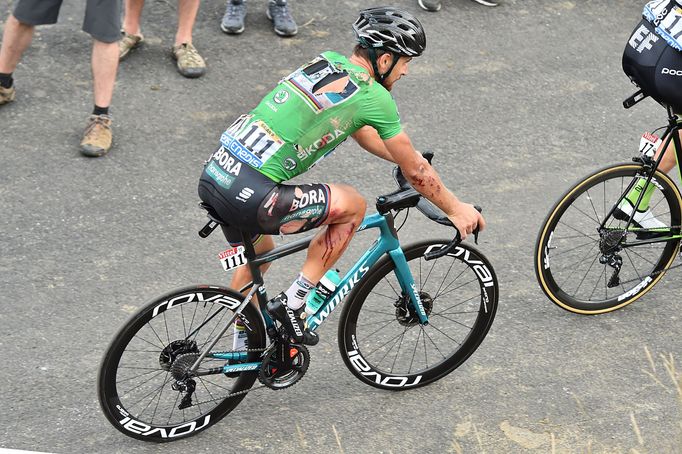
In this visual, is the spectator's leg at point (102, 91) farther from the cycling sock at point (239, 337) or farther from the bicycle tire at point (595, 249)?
the bicycle tire at point (595, 249)

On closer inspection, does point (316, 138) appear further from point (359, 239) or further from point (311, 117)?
point (359, 239)

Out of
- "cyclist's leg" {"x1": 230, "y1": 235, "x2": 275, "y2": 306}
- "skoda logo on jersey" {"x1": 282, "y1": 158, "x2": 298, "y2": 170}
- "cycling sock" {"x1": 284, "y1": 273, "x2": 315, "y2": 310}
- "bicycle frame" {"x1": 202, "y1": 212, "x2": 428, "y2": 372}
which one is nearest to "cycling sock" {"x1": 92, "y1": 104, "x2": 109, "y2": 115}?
"cyclist's leg" {"x1": 230, "y1": 235, "x2": 275, "y2": 306}

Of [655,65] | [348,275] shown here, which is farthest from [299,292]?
[655,65]

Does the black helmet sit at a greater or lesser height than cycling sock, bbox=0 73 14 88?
greater

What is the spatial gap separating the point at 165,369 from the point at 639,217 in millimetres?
2955

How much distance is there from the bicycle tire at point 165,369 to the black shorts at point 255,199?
37 centimetres

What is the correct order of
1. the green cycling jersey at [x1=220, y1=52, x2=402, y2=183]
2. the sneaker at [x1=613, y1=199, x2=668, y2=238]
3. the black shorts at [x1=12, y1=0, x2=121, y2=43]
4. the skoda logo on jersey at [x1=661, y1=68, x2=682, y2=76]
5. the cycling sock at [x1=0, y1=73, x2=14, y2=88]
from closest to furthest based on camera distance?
the green cycling jersey at [x1=220, y1=52, x2=402, y2=183] < the skoda logo on jersey at [x1=661, y1=68, x2=682, y2=76] < the sneaker at [x1=613, y1=199, x2=668, y2=238] < the black shorts at [x1=12, y1=0, x2=121, y2=43] < the cycling sock at [x1=0, y1=73, x2=14, y2=88]

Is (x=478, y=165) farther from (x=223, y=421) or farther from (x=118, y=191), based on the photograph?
(x=223, y=421)

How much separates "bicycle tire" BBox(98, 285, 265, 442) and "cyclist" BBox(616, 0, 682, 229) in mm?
2537

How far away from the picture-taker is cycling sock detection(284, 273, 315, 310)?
16.7 ft

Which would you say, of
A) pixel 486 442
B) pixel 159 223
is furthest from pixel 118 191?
pixel 486 442

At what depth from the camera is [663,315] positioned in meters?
6.42

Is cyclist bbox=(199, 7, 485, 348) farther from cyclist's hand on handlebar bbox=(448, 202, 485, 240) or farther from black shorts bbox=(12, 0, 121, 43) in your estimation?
black shorts bbox=(12, 0, 121, 43)

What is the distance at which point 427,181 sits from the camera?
4801 millimetres
